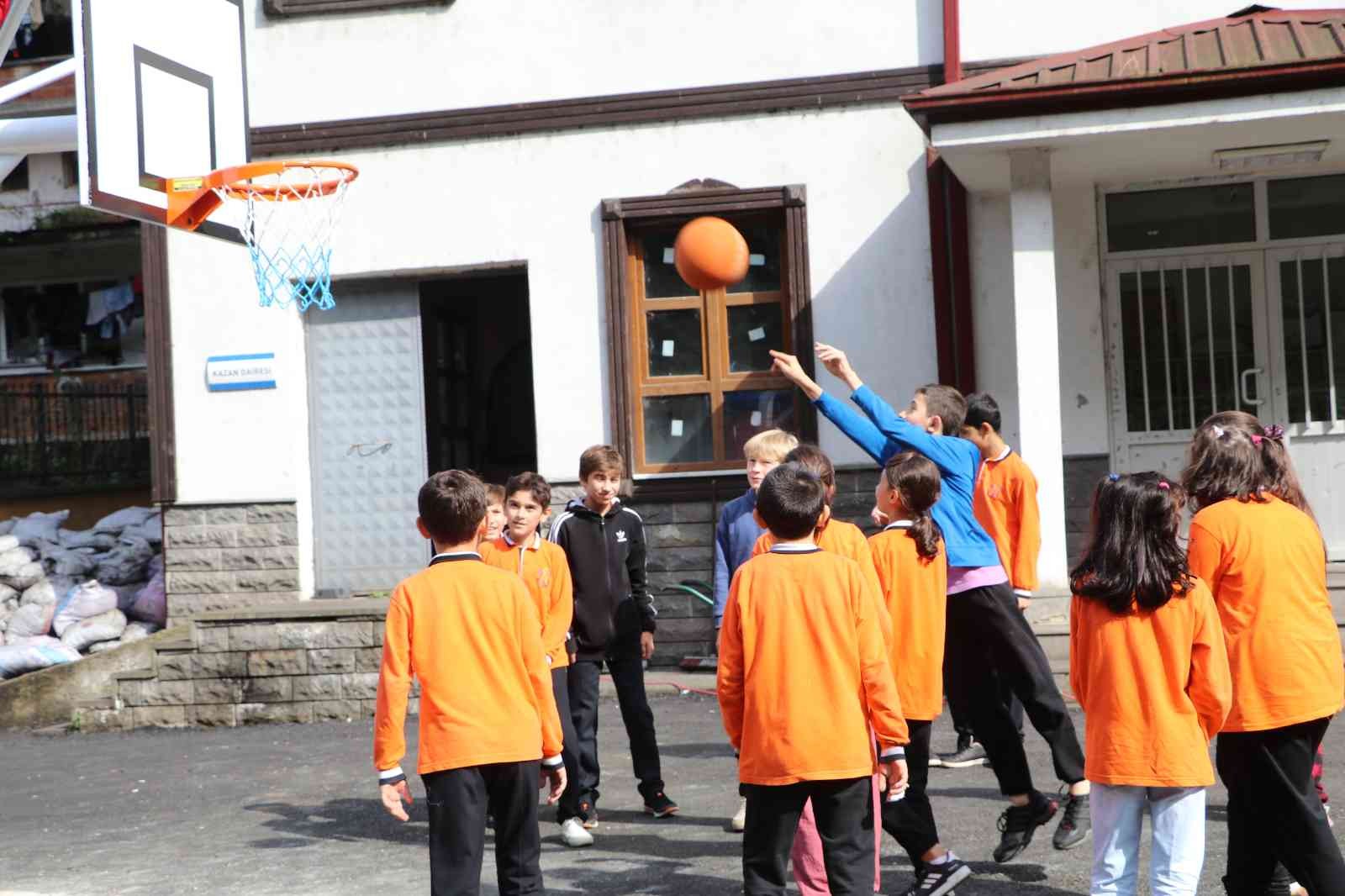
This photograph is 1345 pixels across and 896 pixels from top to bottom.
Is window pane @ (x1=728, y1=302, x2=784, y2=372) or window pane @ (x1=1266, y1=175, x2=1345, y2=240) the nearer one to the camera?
window pane @ (x1=1266, y1=175, x2=1345, y2=240)

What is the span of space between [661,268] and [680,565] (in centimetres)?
222

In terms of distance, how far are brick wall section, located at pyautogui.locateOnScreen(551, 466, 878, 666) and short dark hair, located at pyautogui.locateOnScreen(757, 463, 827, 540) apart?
699 cm

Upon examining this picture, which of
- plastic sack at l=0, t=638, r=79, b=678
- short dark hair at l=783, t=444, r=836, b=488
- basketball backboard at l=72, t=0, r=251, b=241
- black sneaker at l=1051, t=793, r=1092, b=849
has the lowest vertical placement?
black sneaker at l=1051, t=793, r=1092, b=849

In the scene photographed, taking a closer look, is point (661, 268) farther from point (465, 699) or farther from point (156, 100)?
point (465, 699)

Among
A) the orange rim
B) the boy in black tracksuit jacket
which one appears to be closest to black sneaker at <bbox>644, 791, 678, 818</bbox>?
the boy in black tracksuit jacket

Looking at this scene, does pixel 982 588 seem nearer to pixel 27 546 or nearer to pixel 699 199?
pixel 699 199

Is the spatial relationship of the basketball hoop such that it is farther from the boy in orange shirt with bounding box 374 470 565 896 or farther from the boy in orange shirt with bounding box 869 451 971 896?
the boy in orange shirt with bounding box 869 451 971 896

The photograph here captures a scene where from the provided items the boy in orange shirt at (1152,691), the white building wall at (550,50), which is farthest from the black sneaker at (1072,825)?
the white building wall at (550,50)

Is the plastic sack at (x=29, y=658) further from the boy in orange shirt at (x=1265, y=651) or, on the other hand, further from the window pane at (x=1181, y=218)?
the boy in orange shirt at (x=1265, y=651)

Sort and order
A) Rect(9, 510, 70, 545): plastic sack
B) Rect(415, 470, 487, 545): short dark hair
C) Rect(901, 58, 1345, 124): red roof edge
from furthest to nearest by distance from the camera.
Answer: Rect(9, 510, 70, 545): plastic sack
Rect(901, 58, 1345, 124): red roof edge
Rect(415, 470, 487, 545): short dark hair

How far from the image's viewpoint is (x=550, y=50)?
471 inches

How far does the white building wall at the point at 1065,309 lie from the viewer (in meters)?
11.3

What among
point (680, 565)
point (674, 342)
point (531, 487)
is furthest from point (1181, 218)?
point (531, 487)

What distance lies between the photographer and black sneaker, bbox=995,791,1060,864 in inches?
234
